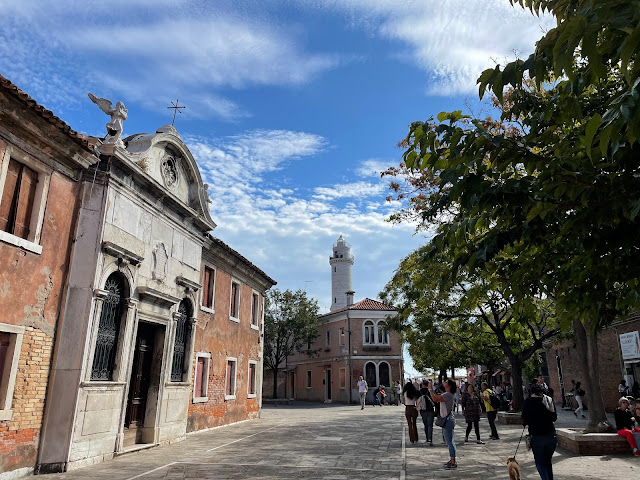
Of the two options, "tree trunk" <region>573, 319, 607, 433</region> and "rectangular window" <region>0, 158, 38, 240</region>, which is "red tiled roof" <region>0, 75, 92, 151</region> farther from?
"tree trunk" <region>573, 319, 607, 433</region>

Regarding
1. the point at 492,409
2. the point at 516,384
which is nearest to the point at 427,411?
the point at 492,409

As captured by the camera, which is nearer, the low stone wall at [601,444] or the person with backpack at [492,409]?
the low stone wall at [601,444]

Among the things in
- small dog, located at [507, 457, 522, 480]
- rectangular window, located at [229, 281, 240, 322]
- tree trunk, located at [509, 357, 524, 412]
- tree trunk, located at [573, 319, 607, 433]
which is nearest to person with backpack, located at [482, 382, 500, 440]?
tree trunk, located at [573, 319, 607, 433]

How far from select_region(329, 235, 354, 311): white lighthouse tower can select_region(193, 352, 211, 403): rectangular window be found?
38.2 m

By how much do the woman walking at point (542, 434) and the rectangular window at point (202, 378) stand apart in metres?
10.8

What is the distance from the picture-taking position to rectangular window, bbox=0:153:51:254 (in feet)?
25.6

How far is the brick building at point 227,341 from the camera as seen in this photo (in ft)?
49.6

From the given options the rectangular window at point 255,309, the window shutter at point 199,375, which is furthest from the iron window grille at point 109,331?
the rectangular window at point 255,309

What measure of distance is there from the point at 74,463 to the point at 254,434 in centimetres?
677

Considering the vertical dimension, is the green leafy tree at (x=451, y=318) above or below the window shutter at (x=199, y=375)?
above

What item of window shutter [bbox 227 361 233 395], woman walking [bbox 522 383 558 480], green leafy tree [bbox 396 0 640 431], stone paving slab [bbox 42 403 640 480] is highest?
green leafy tree [bbox 396 0 640 431]

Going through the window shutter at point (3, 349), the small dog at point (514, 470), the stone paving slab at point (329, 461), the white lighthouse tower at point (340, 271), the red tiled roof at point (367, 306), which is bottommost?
the stone paving slab at point (329, 461)

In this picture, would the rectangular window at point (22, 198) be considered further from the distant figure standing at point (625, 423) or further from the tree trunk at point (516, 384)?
the tree trunk at point (516, 384)

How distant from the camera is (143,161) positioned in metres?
11.0
